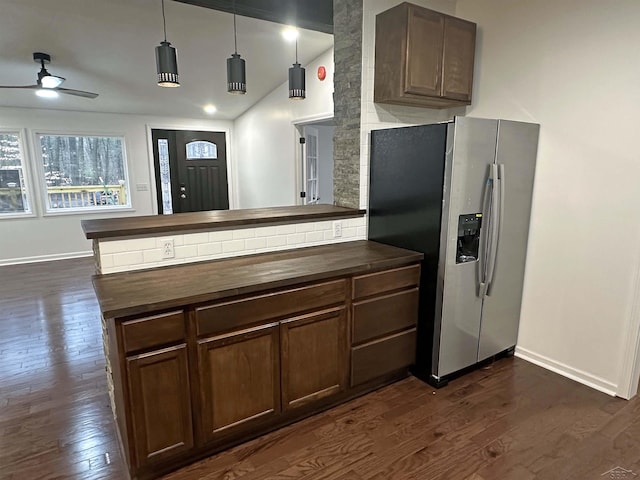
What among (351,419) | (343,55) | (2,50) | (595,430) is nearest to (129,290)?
(351,419)

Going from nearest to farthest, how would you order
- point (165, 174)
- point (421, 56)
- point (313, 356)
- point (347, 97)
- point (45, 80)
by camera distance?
1. point (313, 356)
2. point (421, 56)
3. point (347, 97)
4. point (45, 80)
5. point (165, 174)

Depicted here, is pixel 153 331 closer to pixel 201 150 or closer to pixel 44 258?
pixel 44 258

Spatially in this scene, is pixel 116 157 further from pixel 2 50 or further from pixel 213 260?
pixel 213 260

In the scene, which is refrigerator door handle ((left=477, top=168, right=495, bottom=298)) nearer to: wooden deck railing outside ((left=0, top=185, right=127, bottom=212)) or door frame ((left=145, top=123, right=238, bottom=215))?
door frame ((left=145, top=123, right=238, bottom=215))

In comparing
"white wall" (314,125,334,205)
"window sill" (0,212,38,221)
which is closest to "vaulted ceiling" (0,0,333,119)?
"white wall" (314,125,334,205)

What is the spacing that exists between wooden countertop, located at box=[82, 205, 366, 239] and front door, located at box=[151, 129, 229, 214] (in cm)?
459

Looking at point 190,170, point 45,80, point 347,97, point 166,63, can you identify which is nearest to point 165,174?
point 190,170

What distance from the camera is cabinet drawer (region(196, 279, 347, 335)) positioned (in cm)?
179

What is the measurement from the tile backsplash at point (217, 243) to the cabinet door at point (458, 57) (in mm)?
1132

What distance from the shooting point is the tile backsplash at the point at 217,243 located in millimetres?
2082

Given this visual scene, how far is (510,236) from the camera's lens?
270 centimetres

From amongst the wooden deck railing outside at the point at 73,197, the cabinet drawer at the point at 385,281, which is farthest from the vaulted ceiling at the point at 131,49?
the cabinet drawer at the point at 385,281

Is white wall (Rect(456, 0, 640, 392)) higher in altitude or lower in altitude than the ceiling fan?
lower

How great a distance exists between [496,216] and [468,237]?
0.70 ft
